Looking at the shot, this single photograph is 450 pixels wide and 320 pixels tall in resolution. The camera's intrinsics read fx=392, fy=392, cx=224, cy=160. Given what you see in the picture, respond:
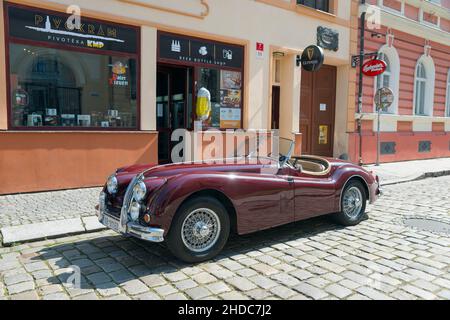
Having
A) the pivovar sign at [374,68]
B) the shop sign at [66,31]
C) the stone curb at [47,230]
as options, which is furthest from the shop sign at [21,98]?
the pivovar sign at [374,68]

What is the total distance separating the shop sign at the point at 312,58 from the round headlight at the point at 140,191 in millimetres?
7924

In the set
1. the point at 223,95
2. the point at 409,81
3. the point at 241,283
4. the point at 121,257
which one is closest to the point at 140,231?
the point at 121,257

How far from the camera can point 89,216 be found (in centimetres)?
570

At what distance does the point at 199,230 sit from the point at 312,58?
788cm

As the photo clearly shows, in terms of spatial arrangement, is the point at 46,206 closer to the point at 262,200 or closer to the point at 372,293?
the point at 262,200

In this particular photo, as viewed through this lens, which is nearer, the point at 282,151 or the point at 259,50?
the point at 282,151

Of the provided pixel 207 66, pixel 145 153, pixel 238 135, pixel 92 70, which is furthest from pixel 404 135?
pixel 92 70

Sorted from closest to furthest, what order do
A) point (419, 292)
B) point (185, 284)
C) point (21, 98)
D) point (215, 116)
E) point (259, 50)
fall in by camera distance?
point (419, 292) < point (185, 284) < point (21, 98) < point (215, 116) < point (259, 50)

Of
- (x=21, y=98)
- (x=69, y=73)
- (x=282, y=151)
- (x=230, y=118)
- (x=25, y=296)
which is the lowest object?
(x=25, y=296)

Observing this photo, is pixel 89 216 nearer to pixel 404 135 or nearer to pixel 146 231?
pixel 146 231

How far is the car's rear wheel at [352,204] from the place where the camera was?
5.40 metres

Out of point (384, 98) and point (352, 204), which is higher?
point (384, 98)

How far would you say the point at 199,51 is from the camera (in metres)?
9.13
